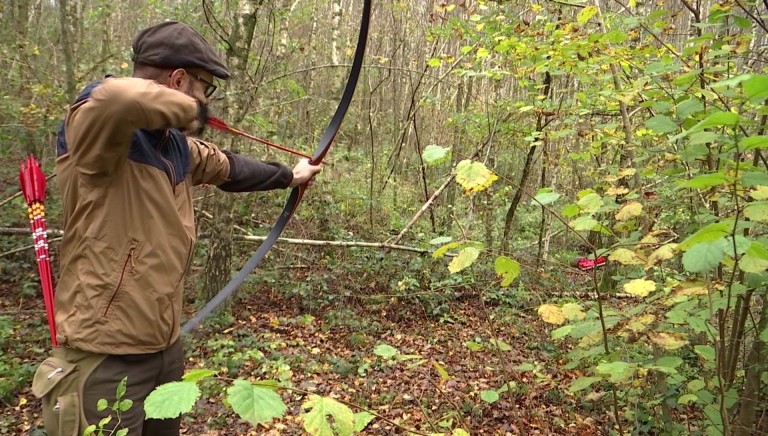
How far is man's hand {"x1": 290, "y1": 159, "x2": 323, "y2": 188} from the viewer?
9.02 feet

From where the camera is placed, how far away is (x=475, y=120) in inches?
285

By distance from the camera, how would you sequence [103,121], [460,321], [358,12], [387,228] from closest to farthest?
[103,121], [460,321], [387,228], [358,12]

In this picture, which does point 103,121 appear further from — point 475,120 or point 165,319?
point 475,120

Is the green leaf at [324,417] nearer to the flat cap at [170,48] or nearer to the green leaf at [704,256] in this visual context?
the green leaf at [704,256]

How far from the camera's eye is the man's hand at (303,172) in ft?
9.02

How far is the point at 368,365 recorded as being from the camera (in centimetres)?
466

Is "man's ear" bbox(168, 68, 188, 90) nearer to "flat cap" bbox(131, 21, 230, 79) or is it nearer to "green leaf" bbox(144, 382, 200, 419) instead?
"flat cap" bbox(131, 21, 230, 79)

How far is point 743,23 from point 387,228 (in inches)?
249

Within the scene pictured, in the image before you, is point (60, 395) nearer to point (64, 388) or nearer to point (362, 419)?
point (64, 388)

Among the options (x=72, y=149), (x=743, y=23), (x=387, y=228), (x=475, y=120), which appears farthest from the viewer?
(x=387, y=228)

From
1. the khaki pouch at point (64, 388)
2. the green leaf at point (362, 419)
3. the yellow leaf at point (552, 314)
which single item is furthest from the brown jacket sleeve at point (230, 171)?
the yellow leaf at point (552, 314)

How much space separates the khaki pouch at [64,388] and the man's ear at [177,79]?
38.6 inches

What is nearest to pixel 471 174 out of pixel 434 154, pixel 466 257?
pixel 434 154

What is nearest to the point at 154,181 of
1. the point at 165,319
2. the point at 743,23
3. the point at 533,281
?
the point at 165,319
